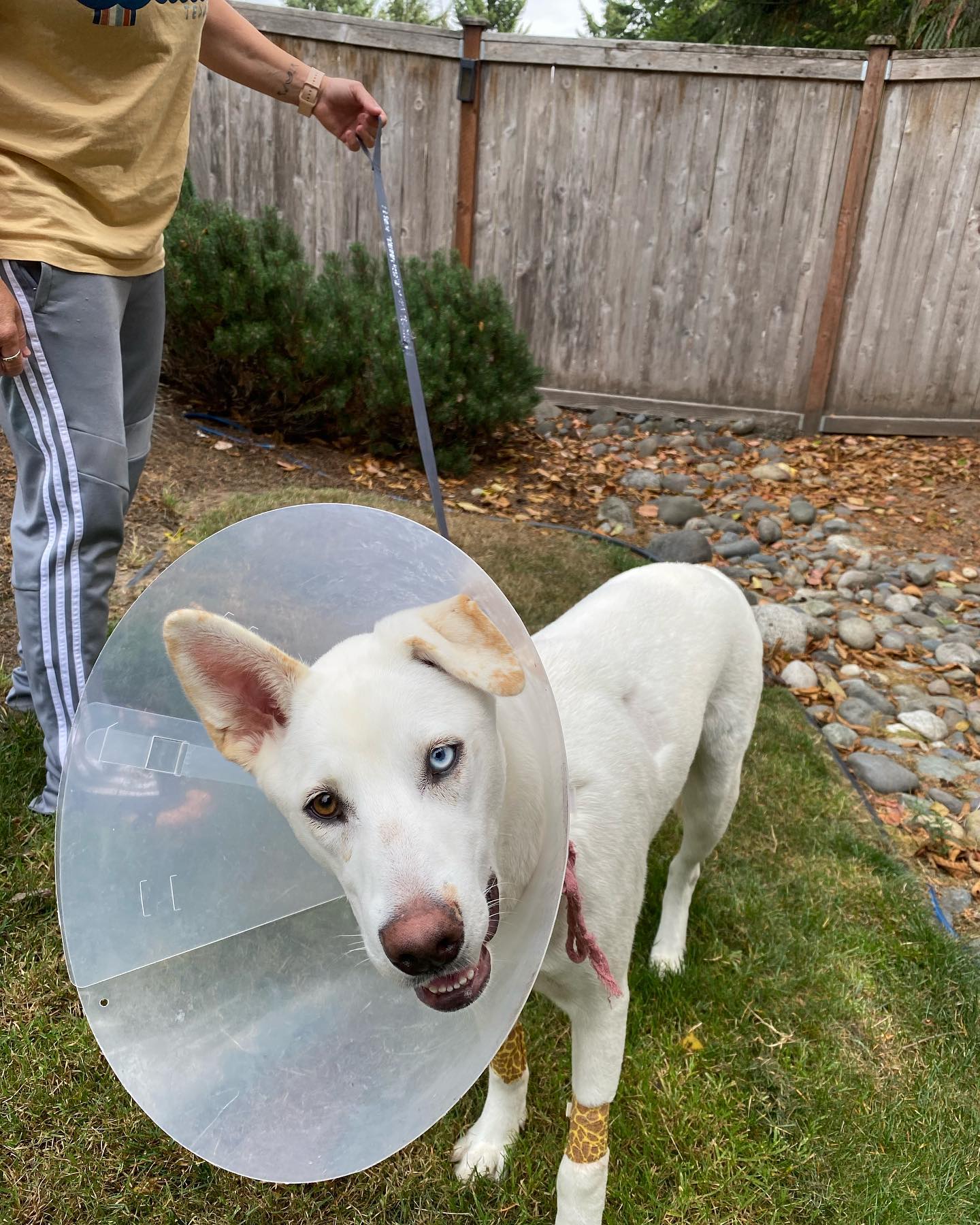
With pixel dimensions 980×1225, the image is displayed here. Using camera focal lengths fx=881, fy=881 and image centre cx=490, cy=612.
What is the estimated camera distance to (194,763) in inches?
68.6

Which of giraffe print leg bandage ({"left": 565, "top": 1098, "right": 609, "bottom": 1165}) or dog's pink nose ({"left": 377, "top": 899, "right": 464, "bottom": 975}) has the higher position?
A: dog's pink nose ({"left": 377, "top": 899, "right": 464, "bottom": 975})

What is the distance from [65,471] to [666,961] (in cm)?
214

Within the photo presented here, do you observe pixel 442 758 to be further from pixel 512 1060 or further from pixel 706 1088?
pixel 706 1088

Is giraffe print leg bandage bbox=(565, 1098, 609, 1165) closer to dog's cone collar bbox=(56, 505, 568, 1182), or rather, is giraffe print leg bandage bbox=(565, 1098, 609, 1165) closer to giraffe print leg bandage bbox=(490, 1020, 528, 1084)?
giraffe print leg bandage bbox=(490, 1020, 528, 1084)

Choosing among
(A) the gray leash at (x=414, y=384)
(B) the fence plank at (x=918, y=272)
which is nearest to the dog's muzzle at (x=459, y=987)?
(A) the gray leash at (x=414, y=384)

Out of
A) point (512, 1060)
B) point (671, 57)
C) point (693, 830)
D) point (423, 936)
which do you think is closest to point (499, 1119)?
point (512, 1060)

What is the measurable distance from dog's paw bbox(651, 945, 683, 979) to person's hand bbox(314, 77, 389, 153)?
8.49 feet

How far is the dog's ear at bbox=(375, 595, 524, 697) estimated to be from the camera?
1.29 m

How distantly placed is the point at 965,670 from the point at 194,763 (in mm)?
4096

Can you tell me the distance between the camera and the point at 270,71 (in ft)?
9.29

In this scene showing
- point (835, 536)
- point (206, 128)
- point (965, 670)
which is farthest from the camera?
point (206, 128)

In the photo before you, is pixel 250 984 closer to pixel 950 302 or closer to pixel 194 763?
pixel 194 763

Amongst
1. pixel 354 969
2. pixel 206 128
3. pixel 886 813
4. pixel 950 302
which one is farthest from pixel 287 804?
pixel 950 302

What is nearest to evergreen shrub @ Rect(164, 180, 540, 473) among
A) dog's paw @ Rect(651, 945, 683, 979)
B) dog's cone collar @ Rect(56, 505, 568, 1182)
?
dog's paw @ Rect(651, 945, 683, 979)
